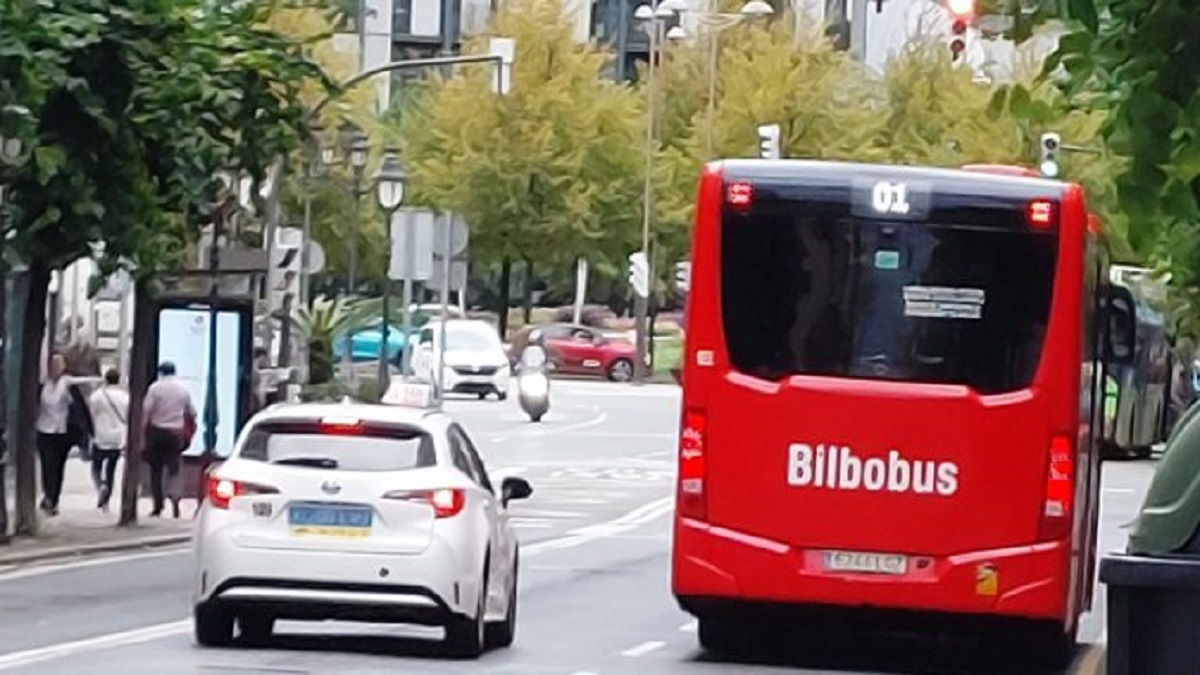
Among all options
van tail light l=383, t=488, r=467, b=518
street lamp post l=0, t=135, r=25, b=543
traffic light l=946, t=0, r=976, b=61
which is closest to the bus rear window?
traffic light l=946, t=0, r=976, b=61

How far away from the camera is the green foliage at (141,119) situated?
90.9 feet

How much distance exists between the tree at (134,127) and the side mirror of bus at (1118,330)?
31.3ft

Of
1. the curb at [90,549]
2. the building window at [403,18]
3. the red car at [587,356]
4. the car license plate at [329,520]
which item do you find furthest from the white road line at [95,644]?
the building window at [403,18]

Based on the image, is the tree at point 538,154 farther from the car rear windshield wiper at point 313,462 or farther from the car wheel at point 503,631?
the car rear windshield wiper at point 313,462

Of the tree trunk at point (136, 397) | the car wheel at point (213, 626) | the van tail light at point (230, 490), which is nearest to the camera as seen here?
the van tail light at point (230, 490)

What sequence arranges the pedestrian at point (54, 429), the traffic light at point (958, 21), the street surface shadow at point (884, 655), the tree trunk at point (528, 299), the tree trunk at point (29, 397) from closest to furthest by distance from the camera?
the traffic light at point (958, 21) < the street surface shadow at point (884, 655) < the tree trunk at point (29, 397) < the pedestrian at point (54, 429) < the tree trunk at point (528, 299)

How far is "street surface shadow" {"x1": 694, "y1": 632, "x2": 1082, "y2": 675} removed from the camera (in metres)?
20.1

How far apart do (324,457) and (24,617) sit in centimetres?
395

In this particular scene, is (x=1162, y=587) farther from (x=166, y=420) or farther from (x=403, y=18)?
(x=403, y=18)

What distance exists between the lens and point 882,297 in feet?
60.7

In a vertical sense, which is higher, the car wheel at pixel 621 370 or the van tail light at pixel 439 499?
the van tail light at pixel 439 499

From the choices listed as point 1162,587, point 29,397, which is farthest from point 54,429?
point 1162,587

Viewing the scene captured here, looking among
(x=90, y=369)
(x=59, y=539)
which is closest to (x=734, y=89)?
(x=90, y=369)

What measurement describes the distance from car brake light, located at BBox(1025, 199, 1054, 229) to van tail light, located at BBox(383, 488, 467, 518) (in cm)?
370
